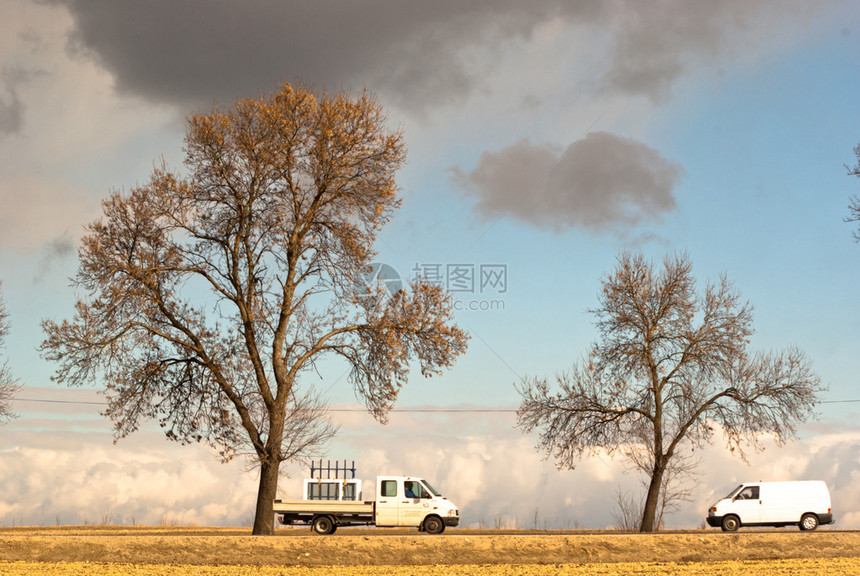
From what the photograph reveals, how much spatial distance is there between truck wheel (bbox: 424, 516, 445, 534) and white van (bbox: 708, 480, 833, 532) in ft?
40.9

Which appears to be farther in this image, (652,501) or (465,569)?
(652,501)

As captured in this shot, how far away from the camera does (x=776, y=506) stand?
3425 cm

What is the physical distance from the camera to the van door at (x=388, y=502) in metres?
29.4

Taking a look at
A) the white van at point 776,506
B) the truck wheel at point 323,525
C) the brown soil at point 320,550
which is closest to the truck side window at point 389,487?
the truck wheel at point 323,525

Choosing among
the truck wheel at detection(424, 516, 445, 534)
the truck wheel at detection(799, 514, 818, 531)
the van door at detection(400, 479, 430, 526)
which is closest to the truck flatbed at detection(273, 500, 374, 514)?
the van door at detection(400, 479, 430, 526)

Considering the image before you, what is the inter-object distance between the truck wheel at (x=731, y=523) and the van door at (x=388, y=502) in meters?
14.0

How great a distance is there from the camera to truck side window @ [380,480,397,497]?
29.6 metres

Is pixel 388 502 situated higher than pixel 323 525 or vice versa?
pixel 388 502

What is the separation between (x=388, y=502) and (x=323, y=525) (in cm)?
253

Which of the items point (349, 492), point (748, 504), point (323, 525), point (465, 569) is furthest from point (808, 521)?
point (465, 569)

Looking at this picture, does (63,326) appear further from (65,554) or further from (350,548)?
(350,548)

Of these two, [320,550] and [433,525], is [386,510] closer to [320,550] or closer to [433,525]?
[433,525]

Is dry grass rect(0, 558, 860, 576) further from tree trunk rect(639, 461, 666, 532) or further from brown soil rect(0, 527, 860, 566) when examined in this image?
tree trunk rect(639, 461, 666, 532)

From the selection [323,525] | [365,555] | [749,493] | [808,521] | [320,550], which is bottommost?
[365,555]
